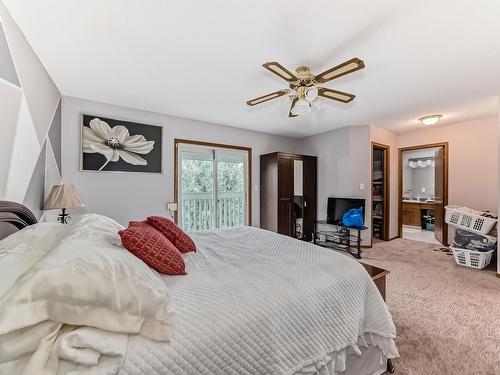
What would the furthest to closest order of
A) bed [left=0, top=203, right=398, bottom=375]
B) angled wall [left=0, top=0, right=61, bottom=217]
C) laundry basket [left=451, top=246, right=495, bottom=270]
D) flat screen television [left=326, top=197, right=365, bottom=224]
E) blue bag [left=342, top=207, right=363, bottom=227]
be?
flat screen television [left=326, top=197, right=365, bottom=224]
blue bag [left=342, top=207, right=363, bottom=227]
laundry basket [left=451, top=246, right=495, bottom=270]
angled wall [left=0, top=0, right=61, bottom=217]
bed [left=0, top=203, right=398, bottom=375]

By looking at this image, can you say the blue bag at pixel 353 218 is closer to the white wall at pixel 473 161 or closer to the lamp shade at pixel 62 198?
the white wall at pixel 473 161

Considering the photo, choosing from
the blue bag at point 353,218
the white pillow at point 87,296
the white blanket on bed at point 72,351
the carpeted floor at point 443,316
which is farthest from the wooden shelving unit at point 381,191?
the white blanket on bed at point 72,351

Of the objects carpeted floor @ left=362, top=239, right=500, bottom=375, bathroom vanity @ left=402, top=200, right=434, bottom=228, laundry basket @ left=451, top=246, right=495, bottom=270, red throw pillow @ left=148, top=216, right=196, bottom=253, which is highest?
red throw pillow @ left=148, top=216, right=196, bottom=253

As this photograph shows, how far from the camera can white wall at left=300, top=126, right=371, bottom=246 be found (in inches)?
173

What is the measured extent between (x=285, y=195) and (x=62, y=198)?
132 inches

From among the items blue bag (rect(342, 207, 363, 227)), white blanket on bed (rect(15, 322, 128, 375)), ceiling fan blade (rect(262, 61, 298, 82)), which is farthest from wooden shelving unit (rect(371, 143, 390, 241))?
white blanket on bed (rect(15, 322, 128, 375))

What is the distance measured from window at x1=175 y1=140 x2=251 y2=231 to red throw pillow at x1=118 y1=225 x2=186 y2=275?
8.19 feet

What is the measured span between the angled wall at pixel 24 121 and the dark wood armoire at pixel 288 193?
10.7 ft

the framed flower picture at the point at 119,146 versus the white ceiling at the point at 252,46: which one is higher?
the white ceiling at the point at 252,46

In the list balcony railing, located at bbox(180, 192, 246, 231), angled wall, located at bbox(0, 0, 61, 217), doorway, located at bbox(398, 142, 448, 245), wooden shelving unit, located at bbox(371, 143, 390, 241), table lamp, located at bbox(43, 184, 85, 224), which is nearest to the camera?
angled wall, located at bbox(0, 0, 61, 217)

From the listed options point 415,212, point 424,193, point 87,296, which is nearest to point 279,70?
point 87,296

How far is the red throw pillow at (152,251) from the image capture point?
1243mm

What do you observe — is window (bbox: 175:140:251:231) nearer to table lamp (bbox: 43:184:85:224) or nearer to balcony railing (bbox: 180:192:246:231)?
balcony railing (bbox: 180:192:246:231)

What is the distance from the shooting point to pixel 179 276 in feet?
4.32
